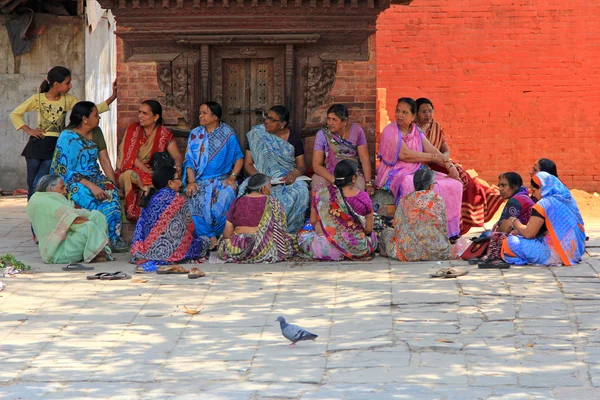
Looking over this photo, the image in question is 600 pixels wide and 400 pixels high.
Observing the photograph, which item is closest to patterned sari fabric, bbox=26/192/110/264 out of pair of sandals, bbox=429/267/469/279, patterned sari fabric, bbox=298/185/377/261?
patterned sari fabric, bbox=298/185/377/261

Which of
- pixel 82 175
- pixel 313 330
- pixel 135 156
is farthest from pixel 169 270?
pixel 313 330

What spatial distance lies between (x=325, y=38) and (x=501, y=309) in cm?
435

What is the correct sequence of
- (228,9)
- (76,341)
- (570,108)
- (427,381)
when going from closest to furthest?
(427,381), (76,341), (228,9), (570,108)

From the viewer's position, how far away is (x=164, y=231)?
32.1 ft

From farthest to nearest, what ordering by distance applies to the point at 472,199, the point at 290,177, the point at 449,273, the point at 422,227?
the point at 472,199 → the point at 290,177 → the point at 422,227 → the point at 449,273

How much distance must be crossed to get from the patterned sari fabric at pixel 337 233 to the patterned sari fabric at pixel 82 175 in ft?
6.99

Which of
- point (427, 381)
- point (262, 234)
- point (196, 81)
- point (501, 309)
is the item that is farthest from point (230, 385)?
point (196, 81)

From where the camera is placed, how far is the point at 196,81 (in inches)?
444

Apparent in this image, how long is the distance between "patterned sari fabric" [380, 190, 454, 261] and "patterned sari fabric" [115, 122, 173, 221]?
9.01ft

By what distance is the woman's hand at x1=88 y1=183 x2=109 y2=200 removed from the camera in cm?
1045

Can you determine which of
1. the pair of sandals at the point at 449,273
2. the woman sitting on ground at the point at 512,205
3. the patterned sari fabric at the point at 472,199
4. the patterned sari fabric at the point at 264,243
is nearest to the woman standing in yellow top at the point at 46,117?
the patterned sari fabric at the point at 264,243

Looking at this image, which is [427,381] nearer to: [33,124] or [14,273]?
[14,273]

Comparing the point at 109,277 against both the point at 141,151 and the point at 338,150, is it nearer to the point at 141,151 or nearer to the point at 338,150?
the point at 141,151

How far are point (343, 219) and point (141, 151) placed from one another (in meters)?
2.49
